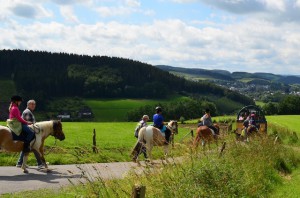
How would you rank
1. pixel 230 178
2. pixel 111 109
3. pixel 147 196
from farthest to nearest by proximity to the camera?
pixel 111 109 < pixel 230 178 < pixel 147 196

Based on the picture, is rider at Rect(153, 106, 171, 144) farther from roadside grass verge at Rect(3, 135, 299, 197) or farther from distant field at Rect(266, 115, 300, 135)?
distant field at Rect(266, 115, 300, 135)

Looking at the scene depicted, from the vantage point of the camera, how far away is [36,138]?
14.4m

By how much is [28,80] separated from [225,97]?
301 ft

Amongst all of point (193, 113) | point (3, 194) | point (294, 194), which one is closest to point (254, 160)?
point (294, 194)

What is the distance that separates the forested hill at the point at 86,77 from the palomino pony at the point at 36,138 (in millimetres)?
116731

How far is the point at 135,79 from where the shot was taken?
166 metres

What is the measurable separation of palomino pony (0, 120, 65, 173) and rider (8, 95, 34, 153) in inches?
7.3

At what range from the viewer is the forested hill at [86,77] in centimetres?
13838

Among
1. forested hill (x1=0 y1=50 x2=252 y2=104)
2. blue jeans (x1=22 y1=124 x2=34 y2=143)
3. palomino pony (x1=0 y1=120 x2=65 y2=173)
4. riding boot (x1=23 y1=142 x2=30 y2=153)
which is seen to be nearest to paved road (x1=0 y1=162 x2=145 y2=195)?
palomino pony (x1=0 y1=120 x2=65 y2=173)

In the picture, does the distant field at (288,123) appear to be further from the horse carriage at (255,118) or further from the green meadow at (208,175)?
the green meadow at (208,175)

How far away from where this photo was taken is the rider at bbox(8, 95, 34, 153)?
13637mm

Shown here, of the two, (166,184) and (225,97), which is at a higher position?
(166,184)

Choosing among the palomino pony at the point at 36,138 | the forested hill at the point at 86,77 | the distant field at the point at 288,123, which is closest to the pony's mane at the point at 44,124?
the palomino pony at the point at 36,138

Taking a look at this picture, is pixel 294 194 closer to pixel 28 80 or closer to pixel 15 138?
pixel 15 138
